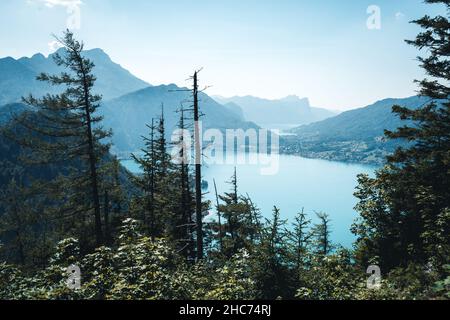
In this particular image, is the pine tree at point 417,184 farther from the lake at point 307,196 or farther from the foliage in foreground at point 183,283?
the lake at point 307,196

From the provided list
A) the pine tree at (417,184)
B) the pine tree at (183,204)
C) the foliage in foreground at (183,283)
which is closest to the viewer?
the foliage in foreground at (183,283)

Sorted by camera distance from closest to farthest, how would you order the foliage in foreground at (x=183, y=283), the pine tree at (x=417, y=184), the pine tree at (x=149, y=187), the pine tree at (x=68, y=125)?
the foliage in foreground at (x=183, y=283) < the pine tree at (x=417, y=184) < the pine tree at (x=68, y=125) < the pine tree at (x=149, y=187)

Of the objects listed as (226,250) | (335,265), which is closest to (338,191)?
→ (226,250)

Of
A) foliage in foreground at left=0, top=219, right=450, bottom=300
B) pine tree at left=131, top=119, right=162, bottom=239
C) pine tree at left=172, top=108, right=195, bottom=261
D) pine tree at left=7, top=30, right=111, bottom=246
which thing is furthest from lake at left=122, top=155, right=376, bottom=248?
foliage in foreground at left=0, top=219, right=450, bottom=300

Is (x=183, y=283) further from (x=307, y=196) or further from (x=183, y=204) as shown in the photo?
(x=307, y=196)

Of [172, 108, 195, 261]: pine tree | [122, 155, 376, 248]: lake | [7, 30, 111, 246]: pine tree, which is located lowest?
[122, 155, 376, 248]: lake

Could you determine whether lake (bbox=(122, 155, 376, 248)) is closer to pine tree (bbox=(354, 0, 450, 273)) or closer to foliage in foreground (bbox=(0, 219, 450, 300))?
pine tree (bbox=(354, 0, 450, 273))

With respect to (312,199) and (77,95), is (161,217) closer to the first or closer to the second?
(77,95)

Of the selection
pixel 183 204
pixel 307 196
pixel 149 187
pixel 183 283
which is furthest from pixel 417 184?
pixel 307 196

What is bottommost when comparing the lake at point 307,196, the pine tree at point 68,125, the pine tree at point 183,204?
the lake at point 307,196

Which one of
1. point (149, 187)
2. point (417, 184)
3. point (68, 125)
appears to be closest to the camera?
point (417, 184)

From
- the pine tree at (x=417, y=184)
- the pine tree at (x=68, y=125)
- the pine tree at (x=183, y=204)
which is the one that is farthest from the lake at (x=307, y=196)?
the pine tree at (x=417, y=184)

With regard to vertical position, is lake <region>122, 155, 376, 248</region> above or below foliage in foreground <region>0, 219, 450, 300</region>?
below

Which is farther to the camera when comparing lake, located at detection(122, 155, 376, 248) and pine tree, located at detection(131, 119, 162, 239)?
lake, located at detection(122, 155, 376, 248)
